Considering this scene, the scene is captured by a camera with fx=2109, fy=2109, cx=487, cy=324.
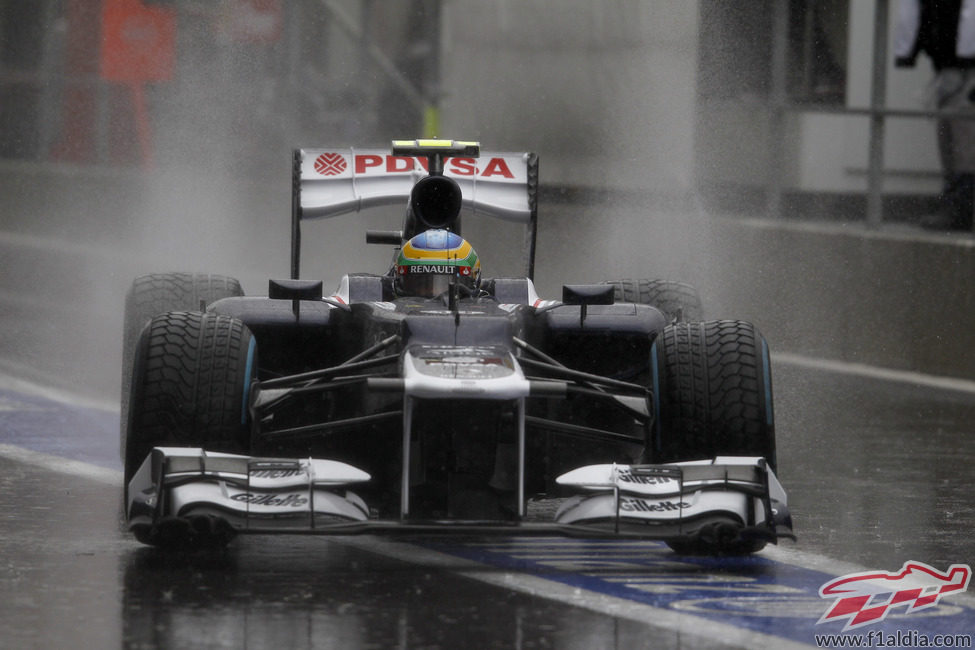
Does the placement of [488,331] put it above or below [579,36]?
below

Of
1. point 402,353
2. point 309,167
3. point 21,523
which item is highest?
point 309,167

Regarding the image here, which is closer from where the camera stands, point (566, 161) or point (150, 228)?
point (566, 161)

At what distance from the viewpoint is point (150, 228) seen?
20156 mm

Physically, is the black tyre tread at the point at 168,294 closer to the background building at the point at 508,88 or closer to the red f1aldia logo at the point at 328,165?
the red f1aldia logo at the point at 328,165

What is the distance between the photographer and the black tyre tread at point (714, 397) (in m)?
8.30

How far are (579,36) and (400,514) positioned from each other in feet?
42.0

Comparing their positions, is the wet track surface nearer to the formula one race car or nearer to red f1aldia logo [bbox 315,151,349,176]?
the formula one race car

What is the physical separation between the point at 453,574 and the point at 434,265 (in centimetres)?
190

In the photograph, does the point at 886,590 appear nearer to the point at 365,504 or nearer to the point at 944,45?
the point at 365,504

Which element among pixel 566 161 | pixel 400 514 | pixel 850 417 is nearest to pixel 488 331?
pixel 400 514

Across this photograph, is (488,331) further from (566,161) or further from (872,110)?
(566,161)

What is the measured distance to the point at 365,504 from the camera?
7770mm

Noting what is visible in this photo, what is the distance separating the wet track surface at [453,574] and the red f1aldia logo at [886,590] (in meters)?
0.08

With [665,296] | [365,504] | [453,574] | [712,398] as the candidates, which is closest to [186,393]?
[365,504]
